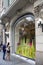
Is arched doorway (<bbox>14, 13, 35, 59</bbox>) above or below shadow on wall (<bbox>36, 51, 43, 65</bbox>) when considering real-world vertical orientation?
above

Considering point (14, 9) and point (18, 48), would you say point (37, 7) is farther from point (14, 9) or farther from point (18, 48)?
point (18, 48)

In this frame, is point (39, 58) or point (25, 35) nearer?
point (39, 58)

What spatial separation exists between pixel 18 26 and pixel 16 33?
1.17 meters

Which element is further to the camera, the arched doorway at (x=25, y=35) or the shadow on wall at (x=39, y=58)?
the arched doorway at (x=25, y=35)

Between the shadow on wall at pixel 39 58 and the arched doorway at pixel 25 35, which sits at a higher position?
the arched doorway at pixel 25 35

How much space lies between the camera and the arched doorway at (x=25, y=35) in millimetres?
16031

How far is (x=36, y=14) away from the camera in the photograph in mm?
13859

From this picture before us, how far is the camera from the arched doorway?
1603cm

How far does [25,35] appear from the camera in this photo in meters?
18.0

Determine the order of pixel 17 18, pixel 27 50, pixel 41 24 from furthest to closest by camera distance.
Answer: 1. pixel 17 18
2. pixel 27 50
3. pixel 41 24

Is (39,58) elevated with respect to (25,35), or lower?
lower

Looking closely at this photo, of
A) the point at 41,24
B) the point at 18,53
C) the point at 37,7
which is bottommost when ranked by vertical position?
the point at 18,53

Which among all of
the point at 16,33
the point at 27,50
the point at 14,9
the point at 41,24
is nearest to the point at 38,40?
the point at 41,24

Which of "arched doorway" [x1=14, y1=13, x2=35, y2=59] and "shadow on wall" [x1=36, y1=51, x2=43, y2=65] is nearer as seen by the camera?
"shadow on wall" [x1=36, y1=51, x2=43, y2=65]
